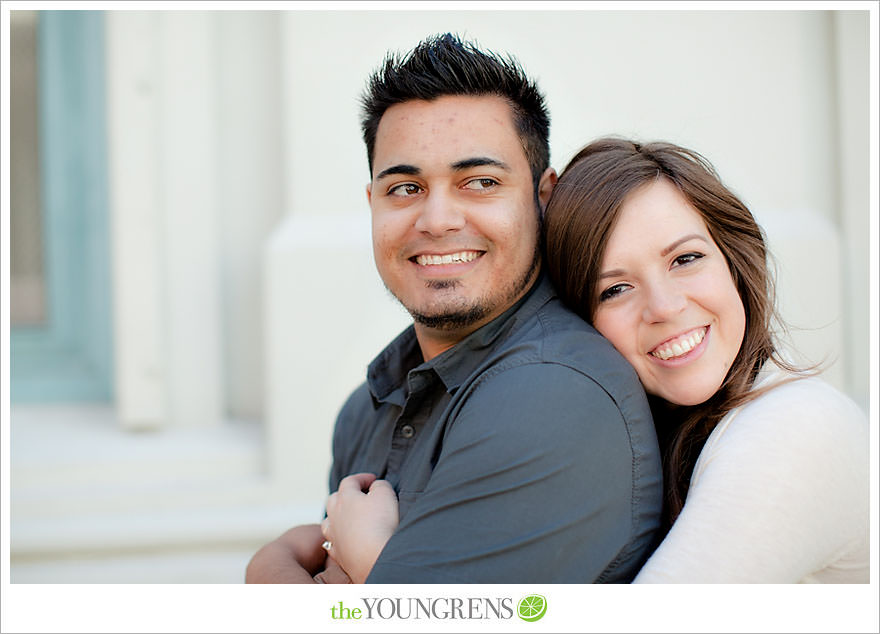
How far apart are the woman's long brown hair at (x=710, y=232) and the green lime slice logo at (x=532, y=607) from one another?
29 centimetres

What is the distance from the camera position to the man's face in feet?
5.49

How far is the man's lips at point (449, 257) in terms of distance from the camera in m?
1.70

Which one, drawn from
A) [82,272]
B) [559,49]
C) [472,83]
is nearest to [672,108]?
[559,49]

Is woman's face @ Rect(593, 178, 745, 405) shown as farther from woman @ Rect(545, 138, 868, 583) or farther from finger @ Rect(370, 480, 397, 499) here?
finger @ Rect(370, 480, 397, 499)

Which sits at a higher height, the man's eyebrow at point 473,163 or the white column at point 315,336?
the man's eyebrow at point 473,163

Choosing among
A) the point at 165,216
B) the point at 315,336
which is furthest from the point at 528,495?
the point at 165,216

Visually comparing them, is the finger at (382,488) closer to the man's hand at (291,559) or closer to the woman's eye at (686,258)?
the man's hand at (291,559)

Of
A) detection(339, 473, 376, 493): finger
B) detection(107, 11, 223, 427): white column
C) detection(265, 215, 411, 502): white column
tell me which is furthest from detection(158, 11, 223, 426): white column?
detection(339, 473, 376, 493): finger

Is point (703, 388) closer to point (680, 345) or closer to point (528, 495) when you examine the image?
point (680, 345)

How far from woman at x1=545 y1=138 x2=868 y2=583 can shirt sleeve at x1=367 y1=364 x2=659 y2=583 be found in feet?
0.44

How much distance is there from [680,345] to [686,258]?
0.19m

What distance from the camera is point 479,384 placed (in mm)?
1395

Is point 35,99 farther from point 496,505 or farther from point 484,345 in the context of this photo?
point 496,505

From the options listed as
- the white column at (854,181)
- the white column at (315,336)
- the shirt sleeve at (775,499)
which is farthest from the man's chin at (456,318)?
the white column at (854,181)
